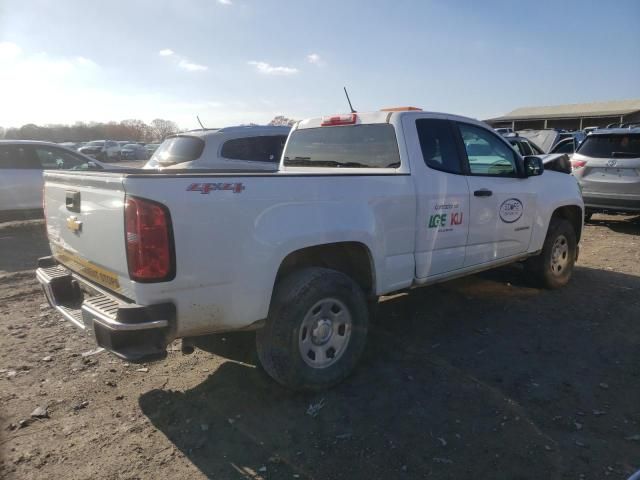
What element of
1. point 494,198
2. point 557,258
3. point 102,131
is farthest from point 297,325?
point 102,131

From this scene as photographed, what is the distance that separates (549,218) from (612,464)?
3.14m

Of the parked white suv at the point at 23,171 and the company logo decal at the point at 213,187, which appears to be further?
the parked white suv at the point at 23,171

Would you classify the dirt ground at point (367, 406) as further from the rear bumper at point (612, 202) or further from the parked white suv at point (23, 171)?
the parked white suv at point (23, 171)

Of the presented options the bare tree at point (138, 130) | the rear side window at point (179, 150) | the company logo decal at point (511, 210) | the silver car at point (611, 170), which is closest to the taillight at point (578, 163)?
the silver car at point (611, 170)

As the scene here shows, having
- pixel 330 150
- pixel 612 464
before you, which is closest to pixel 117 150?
pixel 330 150

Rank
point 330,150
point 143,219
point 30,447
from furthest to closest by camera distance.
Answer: point 330,150 < point 30,447 < point 143,219

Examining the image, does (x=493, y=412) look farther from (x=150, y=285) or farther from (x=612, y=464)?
(x=150, y=285)

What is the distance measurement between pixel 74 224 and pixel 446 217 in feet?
9.04

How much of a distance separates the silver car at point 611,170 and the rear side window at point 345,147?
21.1ft

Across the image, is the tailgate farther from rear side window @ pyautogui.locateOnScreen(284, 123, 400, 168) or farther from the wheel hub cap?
rear side window @ pyautogui.locateOnScreen(284, 123, 400, 168)

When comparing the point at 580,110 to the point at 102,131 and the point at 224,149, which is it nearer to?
the point at 224,149

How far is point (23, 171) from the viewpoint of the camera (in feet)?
29.9

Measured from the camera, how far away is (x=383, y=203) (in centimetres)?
349

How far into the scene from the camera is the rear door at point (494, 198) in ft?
14.1
